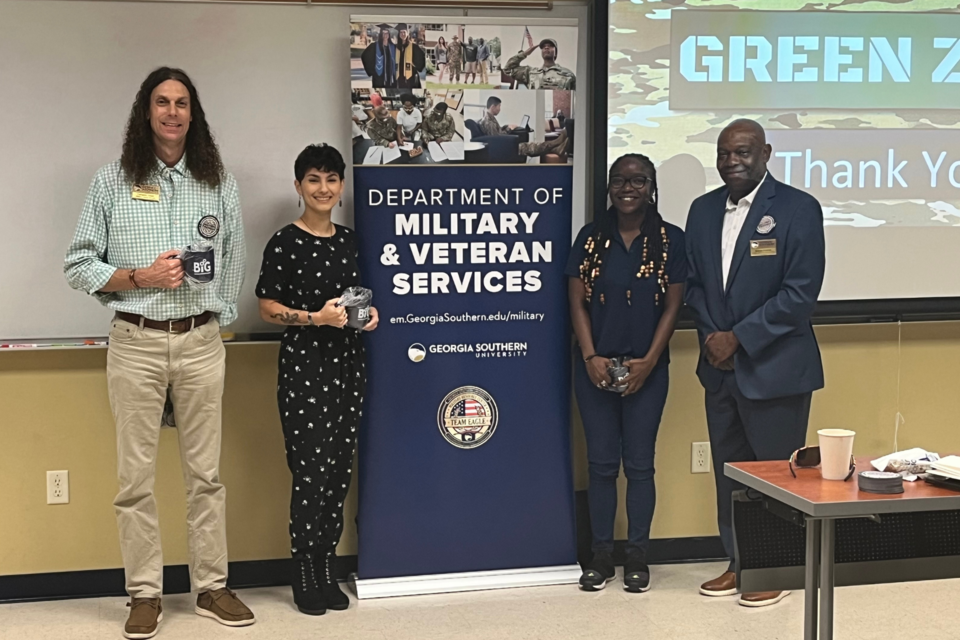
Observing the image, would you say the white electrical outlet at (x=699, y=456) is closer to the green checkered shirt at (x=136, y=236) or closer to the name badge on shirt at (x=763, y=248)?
the name badge on shirt at (x=763, y=248)

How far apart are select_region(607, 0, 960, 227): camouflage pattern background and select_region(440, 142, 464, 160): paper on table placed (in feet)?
2.02

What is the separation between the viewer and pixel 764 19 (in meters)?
4.17

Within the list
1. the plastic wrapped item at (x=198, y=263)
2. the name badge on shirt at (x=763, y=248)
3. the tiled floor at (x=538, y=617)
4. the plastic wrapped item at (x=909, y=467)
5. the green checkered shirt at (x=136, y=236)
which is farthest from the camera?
the name badge on shirt at (x=763, y=248)

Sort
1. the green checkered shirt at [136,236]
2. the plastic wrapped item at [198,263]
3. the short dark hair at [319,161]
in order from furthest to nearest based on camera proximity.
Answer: the short dark hair at [319,161], the green checkered shirt at [136,236], the plastic wrapped item at [198,263]

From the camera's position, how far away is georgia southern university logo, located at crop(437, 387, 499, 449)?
3.96 metres

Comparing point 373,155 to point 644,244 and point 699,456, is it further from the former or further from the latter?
point 699,456

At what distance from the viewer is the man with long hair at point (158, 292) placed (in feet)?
11.2

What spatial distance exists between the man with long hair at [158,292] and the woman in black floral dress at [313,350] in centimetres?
19

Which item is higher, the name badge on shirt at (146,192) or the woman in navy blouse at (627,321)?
the name badge on shirt at (146,192)

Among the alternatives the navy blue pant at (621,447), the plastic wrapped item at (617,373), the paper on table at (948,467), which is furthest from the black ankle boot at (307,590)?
the paper on table at (948,467)

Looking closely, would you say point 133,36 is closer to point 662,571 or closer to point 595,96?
point 595,96

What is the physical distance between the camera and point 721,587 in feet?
13.0

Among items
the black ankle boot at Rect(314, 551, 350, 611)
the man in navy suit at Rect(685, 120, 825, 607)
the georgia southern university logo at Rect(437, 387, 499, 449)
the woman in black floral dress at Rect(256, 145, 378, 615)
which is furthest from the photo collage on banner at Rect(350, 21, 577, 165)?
the black ankle boot at Rect(314, 551, 350, 611)

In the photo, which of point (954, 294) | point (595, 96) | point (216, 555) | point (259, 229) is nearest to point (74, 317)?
point (259, 229)
